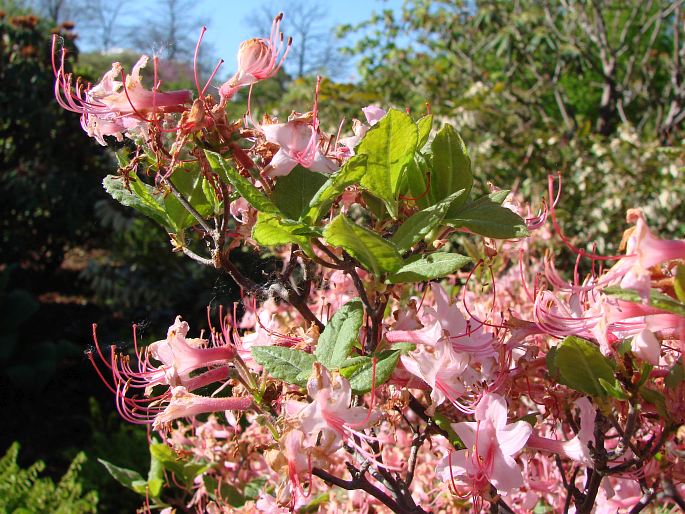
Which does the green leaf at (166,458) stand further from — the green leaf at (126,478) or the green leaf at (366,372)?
the green leaf at (366,372)

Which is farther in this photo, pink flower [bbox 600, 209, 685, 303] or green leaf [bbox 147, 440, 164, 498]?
green leaf [bbox 147, 440, 164, 498]

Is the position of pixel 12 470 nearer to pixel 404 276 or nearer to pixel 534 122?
pixel 404 276

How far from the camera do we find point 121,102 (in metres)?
0.58

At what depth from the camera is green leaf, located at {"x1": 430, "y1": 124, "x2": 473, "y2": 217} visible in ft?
1.92

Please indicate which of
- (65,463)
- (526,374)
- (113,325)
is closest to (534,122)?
(113,325)

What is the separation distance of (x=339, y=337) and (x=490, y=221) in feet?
0.53

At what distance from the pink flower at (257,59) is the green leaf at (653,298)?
0.36 meters

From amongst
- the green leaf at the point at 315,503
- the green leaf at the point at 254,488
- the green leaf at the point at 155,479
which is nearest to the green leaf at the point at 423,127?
the green leaf at the point at 315,503

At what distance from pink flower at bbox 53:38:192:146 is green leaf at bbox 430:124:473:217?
230 millimetres

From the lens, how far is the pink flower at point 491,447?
0.55 m

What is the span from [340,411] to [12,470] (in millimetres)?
2133

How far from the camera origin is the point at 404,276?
1.73 feet

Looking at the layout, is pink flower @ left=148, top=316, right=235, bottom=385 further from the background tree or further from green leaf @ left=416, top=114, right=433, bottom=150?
the background tree

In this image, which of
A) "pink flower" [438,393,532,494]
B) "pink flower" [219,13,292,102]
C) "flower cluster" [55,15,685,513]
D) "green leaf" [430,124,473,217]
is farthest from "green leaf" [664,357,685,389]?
"pink flower" [219,13,292,102]
